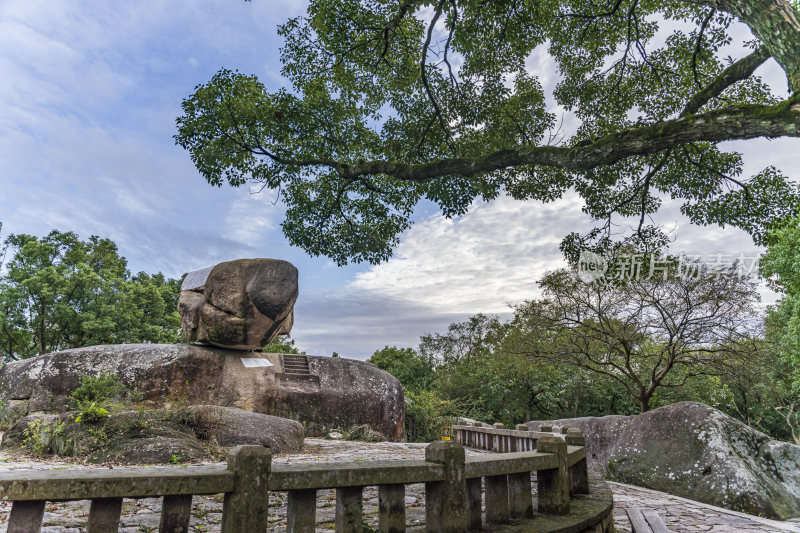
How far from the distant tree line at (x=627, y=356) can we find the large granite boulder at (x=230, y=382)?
4054 mm

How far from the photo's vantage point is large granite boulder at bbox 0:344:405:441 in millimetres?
13500

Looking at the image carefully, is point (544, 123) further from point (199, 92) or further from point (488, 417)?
point (488, 417)

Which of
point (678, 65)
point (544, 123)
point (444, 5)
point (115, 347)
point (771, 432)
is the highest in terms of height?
point (444, 5)

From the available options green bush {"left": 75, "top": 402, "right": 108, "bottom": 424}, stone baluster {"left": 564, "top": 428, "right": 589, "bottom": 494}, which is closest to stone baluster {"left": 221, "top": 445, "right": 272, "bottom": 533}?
stone baluster {"left": 564, "top": 428, "right": 589, "bottom": 494}

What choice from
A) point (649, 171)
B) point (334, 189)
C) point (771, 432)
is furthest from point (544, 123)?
point (771, 432)

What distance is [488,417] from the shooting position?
23.3 metres

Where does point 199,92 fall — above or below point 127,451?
above

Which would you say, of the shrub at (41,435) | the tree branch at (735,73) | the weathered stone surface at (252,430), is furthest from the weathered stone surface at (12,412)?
the tree branch at (735,73)

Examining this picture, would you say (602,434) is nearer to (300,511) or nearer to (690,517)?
(690,517)

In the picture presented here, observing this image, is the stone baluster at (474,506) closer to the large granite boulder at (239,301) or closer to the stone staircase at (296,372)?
the large granite boulder at (239,301)

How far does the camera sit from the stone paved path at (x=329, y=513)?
12.9 ft

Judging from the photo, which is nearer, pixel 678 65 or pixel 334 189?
pixel 678 65

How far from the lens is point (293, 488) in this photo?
288cm

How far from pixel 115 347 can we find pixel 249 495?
1449cm
